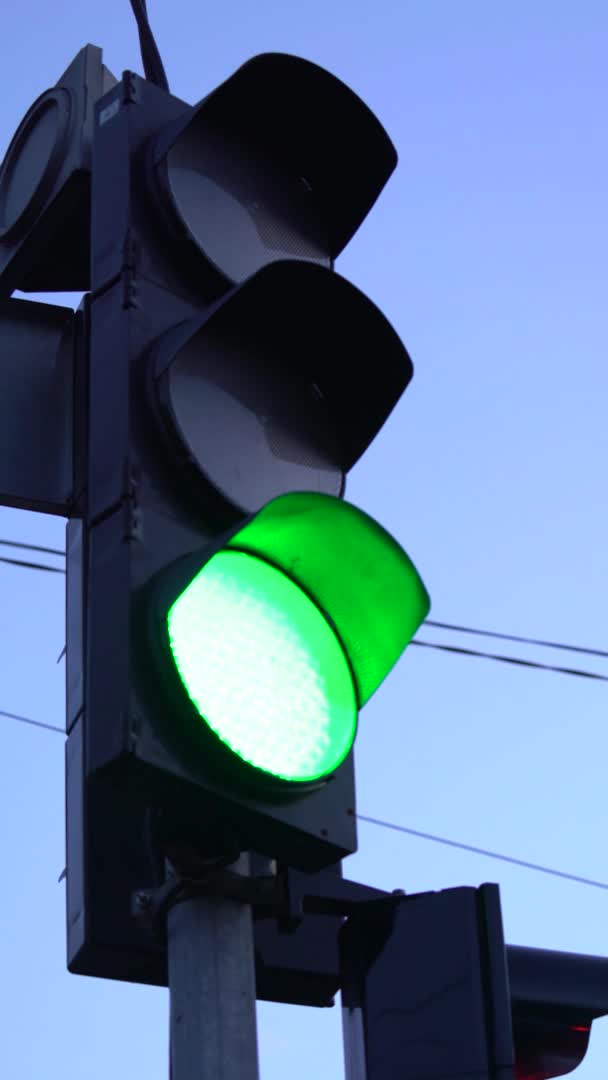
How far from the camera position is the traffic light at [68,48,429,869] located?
74.3 inches

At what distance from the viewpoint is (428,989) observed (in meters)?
2.05

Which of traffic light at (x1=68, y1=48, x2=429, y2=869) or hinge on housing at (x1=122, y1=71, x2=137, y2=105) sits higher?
hinge on housing at (x1=122, y1=71, x2=137, y2=105)

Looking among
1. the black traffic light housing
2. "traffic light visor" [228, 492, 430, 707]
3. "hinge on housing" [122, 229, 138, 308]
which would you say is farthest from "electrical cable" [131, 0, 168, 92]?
"traffic light visor" [228, 492, 430, 707]

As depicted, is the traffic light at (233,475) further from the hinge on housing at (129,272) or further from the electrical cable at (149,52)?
the electrical cable at (149,52)

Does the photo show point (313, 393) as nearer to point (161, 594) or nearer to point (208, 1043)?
point (161, 594)

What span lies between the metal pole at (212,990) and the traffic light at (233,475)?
8cm

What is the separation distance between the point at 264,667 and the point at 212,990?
0.35 m

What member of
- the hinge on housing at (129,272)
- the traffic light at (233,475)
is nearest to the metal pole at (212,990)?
the traffic light at (233,475)

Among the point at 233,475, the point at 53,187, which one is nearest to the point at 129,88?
the point at 53,187

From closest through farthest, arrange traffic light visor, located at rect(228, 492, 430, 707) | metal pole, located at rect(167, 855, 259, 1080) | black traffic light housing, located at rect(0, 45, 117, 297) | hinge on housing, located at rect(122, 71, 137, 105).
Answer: metal pole, located at rect(167, 855, 259, 1080), traffic light visor, located at rect(228, 492, 430, 707), hinge on housing, located at rect(122, 71, 137, 105), black traffic light housing, located at rect(0, 45, 117, 297)

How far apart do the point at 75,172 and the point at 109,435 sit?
2.46 ft

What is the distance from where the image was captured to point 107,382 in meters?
2.15

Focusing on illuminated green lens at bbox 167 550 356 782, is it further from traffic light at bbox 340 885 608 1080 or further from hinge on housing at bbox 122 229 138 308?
hinge on housing at bbox 122 229 138 308

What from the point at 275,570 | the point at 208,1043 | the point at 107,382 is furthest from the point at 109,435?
the point at 208,1043
